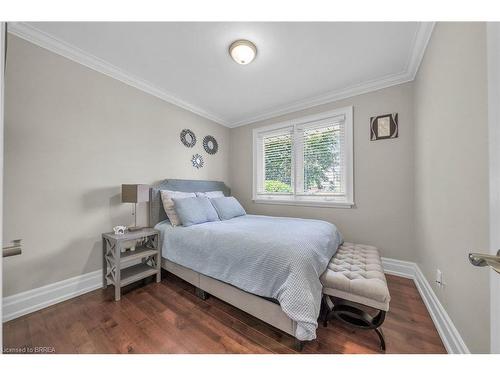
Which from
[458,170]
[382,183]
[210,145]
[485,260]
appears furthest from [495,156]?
[210,145]

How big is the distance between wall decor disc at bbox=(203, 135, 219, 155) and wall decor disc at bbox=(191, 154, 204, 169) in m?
0.23

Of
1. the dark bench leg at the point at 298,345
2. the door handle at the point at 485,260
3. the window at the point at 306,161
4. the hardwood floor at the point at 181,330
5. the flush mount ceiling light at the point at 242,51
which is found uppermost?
the flush mount ceiling light at the point at 242,51

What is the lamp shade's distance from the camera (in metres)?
2.06

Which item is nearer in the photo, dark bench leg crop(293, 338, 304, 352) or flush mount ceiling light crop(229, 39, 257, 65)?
dark bench leg crop(293, 338, 304, 352)

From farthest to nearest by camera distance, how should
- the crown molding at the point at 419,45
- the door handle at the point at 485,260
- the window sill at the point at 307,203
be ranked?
1. the window sill at the point at 307,203
2. the crown molding at the point at 419,45
3. the door handle at the point at 485,260

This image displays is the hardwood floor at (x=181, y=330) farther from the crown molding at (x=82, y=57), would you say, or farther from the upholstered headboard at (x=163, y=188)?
the crown molding at (x=82, y=57)

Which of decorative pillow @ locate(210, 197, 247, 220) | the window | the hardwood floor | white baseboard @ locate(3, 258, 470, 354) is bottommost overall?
the hardwood floor

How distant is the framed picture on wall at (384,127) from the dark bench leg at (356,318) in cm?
205

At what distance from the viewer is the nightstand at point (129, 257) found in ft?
6.10

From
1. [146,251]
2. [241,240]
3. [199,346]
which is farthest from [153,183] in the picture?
[199,346]

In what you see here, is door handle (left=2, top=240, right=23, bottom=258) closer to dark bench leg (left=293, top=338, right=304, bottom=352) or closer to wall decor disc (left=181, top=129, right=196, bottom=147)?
dark bench leg (left=293, top=338, right=304, bottom=352)

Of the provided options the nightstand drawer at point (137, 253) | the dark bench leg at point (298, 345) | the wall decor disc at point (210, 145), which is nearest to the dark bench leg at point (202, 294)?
the nightstand drawer at point (137, 253)

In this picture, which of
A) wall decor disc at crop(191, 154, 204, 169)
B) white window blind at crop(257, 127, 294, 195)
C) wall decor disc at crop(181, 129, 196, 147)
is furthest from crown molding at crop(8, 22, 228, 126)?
white window blind at crop(257, 127, 294, 195)
